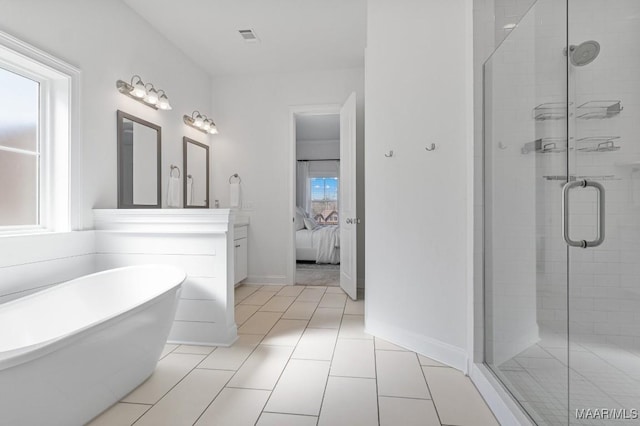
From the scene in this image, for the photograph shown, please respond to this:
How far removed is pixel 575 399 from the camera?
4.07 ft

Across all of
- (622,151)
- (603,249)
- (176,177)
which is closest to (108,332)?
(603,249)

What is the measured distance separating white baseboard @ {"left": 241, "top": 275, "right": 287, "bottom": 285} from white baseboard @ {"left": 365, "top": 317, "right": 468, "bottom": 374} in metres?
1.85

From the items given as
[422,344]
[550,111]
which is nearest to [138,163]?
[422,344]

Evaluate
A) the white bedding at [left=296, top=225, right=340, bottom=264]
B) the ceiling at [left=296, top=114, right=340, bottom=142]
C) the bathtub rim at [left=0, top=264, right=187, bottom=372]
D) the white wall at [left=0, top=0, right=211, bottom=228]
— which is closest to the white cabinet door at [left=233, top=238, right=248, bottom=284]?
the white wall at [left=0, top=0, right=211, bottom=228]

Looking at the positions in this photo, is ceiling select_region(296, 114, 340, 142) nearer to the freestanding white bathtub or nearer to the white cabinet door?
the white cabinet door

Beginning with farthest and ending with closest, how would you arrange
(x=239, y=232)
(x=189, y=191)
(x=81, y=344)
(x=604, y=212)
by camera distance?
(x=239, y=232) → (x=189, y=191) → (x=81, y=344) → (x=604, y=212)

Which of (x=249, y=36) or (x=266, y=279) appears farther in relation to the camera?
(x=266, y=279)

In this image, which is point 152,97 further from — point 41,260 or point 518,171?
point 518,171

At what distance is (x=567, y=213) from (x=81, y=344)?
195cm

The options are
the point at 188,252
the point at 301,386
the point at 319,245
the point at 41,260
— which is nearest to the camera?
the point at 301,386

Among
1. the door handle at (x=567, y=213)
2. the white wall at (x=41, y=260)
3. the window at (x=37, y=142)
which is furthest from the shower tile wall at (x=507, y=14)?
the white wall at (x=41, y=260)

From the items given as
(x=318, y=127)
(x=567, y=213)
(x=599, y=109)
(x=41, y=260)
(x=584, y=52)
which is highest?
(x=318, y=127)

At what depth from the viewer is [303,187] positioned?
845 cm

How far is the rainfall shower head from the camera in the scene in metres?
1.25
